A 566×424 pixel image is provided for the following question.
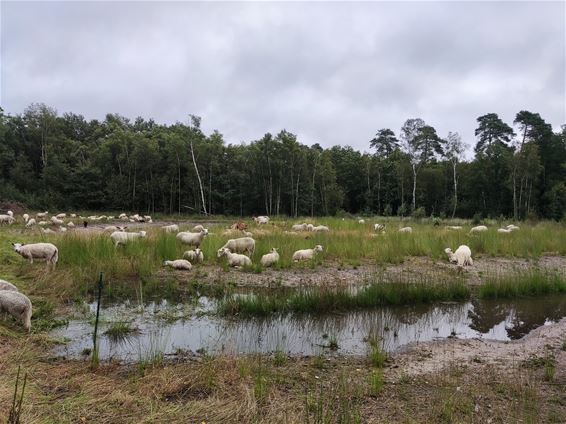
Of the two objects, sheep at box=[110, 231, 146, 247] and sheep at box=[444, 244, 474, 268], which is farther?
sheep at box=[110, 231, 146, 247]

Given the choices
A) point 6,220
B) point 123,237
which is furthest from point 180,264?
point 6,220

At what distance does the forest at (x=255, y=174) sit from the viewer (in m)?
49.8

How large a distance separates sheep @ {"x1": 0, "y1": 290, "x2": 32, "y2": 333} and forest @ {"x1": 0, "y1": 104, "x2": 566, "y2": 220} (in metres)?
41.1

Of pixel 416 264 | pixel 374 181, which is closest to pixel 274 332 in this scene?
pixel 416 264

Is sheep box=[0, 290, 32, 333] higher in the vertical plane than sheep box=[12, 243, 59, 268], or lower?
lower

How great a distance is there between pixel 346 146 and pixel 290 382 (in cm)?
7390

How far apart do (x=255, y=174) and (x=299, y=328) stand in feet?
143

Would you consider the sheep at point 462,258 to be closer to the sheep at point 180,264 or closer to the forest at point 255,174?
the sheep at point 180,264

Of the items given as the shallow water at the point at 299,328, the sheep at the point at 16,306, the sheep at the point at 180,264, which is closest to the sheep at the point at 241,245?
the sheep at the point at 180,264

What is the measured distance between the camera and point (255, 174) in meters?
51.2

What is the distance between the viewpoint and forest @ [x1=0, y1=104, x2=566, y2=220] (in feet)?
163

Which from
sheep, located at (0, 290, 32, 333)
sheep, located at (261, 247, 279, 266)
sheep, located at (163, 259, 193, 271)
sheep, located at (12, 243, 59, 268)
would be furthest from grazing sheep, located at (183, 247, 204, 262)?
sheep, located at (0, 290, 32, 333)

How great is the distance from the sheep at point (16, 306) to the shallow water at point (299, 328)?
60 cm

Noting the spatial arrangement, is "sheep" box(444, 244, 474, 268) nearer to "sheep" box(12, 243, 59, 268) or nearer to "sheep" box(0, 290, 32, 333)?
"sheep" box(0, 290, 32, 333)
